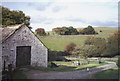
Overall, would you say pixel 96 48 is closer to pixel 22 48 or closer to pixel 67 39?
pixel 67 39

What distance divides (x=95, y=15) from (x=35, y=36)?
56.7 inches

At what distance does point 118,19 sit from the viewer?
3.60 metres

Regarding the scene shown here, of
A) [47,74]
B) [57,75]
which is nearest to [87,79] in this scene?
[57,75]

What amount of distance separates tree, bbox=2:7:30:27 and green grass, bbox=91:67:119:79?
1.92 meters

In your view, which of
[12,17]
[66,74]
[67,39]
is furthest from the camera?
[12,17]

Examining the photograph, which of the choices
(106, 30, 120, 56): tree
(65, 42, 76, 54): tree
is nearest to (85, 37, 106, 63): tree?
(106, 30, 120, 56): tree

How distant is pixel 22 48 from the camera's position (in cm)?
365

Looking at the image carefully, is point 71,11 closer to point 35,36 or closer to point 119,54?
point 35,36

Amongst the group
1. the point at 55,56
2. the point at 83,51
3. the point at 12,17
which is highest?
the point at 12,17

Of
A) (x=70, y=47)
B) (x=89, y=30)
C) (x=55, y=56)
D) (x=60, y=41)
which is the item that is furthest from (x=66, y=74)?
(x=89, y=30)

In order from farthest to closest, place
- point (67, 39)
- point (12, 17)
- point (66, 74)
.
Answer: point (12, 17)
point (67, 39)
point (66, 74)

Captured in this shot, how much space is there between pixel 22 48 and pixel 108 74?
77.9 inches

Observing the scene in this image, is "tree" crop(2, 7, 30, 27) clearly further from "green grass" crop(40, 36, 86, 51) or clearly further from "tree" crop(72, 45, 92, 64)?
"tree" crop(72, 45, 92, 64)

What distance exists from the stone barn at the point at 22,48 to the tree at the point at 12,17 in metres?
0.12
